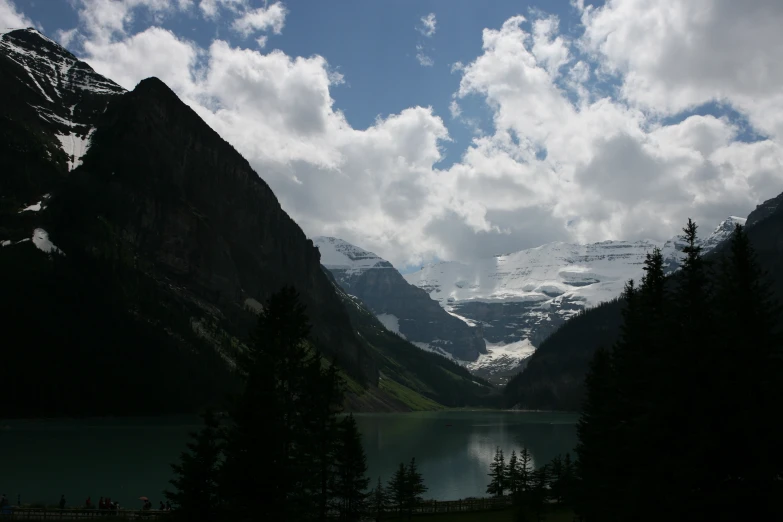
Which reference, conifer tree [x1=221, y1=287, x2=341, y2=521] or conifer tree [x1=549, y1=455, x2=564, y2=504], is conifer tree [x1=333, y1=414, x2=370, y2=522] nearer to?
conifer tree [x1=221, y1=287, x2=341, y2=521]

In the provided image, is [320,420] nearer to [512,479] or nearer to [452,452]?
[512,479]

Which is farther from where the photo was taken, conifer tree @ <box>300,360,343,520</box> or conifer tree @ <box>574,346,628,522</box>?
conifer tree @ <box>300,360,343,520</box>

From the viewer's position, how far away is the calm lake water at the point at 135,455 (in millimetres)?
76375

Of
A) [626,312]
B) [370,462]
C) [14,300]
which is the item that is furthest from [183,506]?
[14,300]

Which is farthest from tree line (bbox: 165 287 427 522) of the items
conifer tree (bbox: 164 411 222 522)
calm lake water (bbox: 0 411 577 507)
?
calm lake water (bbox: 0 411 577 507)

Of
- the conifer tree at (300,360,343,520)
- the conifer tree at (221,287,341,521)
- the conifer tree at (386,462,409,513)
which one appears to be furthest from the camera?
the conifer tree at (386,462,409,513)

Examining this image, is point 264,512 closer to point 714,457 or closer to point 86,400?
point 714,457

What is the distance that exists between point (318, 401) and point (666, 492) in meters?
23.1

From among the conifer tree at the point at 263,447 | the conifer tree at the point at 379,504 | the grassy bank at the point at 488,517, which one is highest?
the conifer tree at the point at 263,447

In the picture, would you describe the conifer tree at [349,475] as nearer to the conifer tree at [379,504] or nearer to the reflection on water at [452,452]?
the conifer tree at [379,504]

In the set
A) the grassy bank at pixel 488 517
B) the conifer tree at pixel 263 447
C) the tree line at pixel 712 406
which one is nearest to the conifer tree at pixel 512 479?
the grassy bank at pixel 488 517

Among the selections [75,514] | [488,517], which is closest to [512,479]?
[488,517]

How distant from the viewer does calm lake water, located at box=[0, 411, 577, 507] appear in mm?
76375

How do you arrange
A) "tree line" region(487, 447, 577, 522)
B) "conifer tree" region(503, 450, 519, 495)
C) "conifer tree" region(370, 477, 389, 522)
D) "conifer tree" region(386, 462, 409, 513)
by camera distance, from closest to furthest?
"conifer tree" region(370, 477, 389, 522)
"conifer tree" region(386, 462, 409, 513)
"tree line" region(487, 447, 577, 522)
"conifer tree" region(503, 450, 519, 495)
